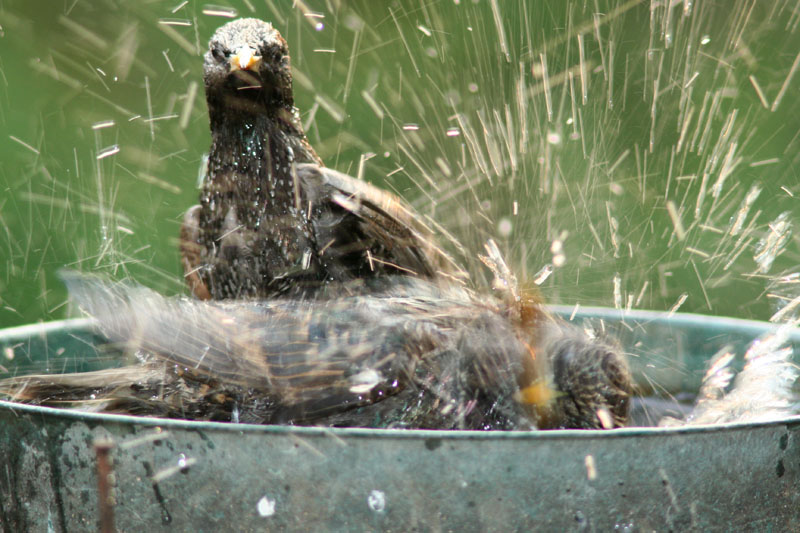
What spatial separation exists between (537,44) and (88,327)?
163 cm

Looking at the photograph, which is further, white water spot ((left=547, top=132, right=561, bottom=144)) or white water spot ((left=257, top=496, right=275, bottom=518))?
white water spot ((left=547, top=132, right=561, bottom=144))

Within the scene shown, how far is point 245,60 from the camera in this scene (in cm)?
176

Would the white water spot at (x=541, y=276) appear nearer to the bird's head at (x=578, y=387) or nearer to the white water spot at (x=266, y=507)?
the bird's head at (x=578, y=387)

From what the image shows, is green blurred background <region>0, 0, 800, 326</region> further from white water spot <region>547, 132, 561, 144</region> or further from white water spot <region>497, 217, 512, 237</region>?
white water spot <region>497, 217, 512, 237</region>

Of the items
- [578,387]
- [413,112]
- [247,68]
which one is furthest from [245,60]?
[578,387]

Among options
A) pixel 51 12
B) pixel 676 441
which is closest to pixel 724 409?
pixel 676 441

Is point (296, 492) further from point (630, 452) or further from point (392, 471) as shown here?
point (630, 452)

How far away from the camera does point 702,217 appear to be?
3.05 metres

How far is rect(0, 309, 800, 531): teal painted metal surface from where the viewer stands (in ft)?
2.59

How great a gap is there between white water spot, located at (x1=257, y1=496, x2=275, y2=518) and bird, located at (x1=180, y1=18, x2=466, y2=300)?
2.25 feet

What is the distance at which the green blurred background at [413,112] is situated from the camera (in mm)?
2533

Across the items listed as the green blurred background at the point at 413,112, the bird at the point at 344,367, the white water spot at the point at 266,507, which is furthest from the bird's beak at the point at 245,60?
the white water spot at the point at 266,507

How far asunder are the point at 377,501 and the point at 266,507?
4.1 inches

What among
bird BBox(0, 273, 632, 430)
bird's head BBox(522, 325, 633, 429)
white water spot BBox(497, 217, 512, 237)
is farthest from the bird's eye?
bird's head BBox(522, 325, 633, 429)
